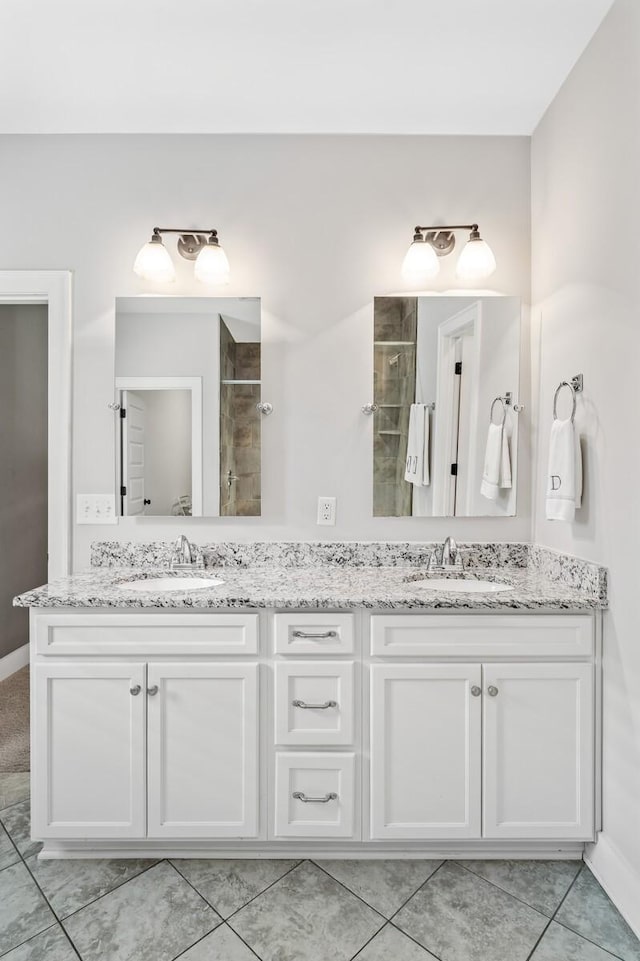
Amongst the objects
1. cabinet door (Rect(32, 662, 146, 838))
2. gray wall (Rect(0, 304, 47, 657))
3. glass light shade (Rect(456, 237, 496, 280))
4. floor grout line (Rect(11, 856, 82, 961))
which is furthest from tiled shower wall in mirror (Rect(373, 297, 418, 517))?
gray wall (Rect(0, 304, 47, 657))

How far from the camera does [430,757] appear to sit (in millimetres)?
1718

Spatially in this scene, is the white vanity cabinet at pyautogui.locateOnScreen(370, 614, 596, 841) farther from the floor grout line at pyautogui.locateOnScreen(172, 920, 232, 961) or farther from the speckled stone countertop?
the floor grout line at pyautogui.locateOnScreen(172, 920, 232, 961)

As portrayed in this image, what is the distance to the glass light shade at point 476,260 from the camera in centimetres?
218

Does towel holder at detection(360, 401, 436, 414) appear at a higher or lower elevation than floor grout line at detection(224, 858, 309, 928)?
higher

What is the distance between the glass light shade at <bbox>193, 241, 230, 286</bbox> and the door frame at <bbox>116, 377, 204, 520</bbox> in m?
0.40

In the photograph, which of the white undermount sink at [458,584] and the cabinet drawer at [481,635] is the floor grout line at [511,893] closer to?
the cabinet drawer at [481,635]

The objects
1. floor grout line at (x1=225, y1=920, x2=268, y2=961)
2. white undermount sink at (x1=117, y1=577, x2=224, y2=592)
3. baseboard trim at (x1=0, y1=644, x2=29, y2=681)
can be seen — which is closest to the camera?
floor grout line at (x1=225, y1=920, x2=268, y2=961)

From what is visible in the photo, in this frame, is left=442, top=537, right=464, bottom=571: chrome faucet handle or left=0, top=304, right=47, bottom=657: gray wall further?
left=0, top=304, right=47, bottom=657: gray wall

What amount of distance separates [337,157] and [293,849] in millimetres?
2553

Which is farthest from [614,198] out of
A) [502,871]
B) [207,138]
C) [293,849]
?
[293,849]

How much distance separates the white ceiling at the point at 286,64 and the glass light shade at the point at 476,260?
483 millimetres

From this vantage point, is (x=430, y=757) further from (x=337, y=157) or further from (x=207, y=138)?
(x=207, y=138)

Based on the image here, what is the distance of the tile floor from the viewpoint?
4.75 ft

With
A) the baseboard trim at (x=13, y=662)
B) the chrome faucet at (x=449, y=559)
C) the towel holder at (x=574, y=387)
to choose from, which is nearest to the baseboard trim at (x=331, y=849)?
the chrome faucet at (x=449, y=559)
